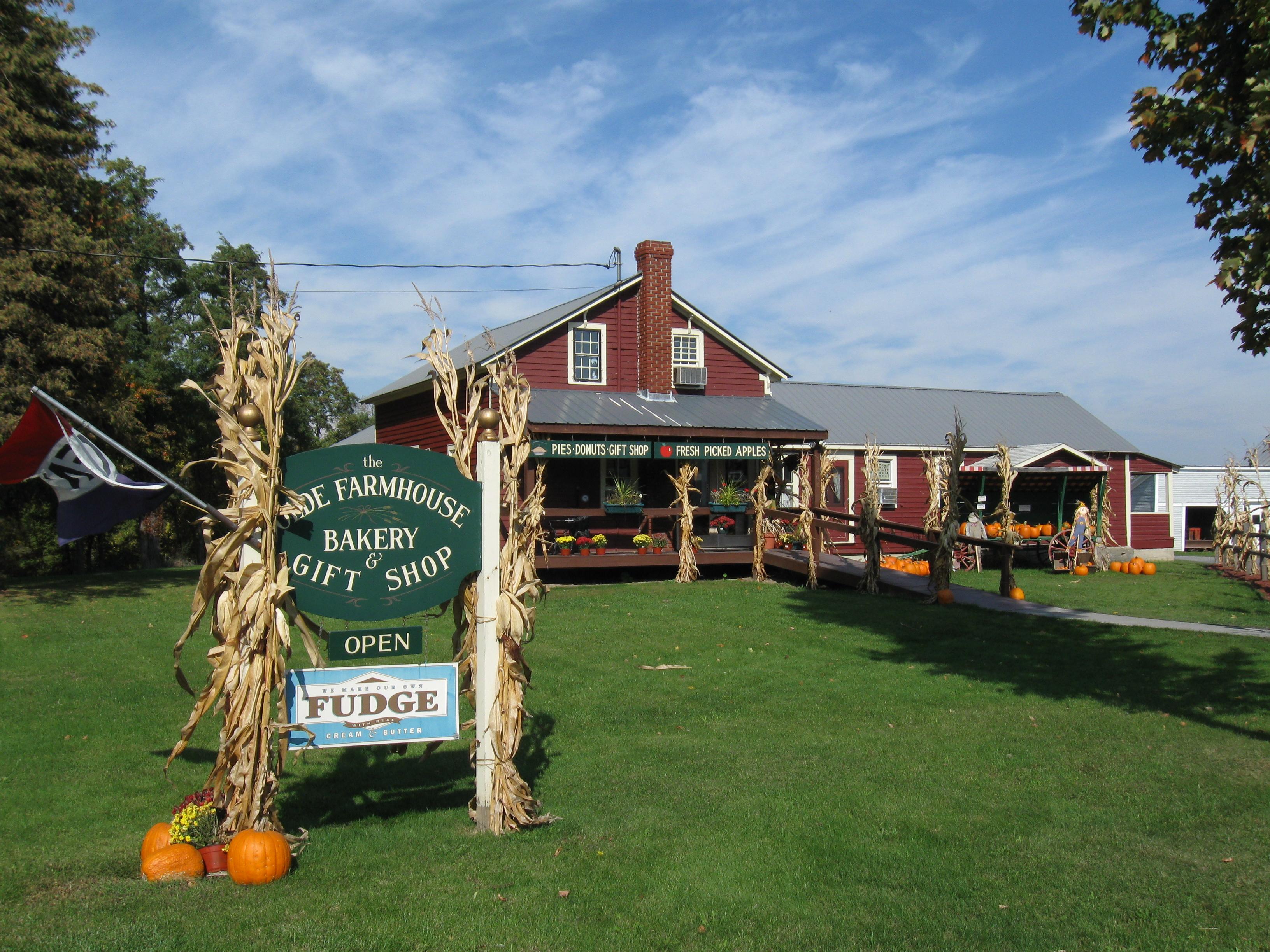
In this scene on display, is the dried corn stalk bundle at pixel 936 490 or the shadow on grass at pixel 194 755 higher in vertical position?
the dried corn stalk bundle at pixel 936 490

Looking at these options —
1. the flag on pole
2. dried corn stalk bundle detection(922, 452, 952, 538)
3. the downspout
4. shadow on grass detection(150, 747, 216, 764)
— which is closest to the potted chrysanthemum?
the flag on pole

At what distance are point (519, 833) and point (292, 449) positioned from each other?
131 ft

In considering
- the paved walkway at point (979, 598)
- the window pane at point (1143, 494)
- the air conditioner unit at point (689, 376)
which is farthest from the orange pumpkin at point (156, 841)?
the window pane at point (1143, 494)

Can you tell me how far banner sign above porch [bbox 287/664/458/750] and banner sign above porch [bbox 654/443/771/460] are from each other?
13994 mm

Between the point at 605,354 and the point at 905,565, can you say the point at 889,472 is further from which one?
the point at 605,354

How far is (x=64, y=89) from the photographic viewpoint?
766 inches

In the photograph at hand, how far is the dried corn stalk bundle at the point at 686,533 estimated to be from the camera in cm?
1909

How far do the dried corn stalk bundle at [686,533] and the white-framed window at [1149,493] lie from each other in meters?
17.9

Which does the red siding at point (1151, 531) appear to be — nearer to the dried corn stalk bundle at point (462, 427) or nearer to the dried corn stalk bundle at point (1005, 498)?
the dried corn stalk bundle at point (1005, 498)

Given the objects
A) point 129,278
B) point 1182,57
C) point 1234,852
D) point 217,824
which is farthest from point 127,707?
point 129,278

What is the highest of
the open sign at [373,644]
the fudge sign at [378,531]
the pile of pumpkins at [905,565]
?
the fudge sign at [378,531]

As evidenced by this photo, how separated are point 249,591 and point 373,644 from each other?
82 cm

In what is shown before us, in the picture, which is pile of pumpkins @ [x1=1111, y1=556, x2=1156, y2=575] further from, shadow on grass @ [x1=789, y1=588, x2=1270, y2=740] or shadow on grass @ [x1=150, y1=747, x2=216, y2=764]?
shadow on grass @ [x1=150, y1=747, x2=216, y2=764]

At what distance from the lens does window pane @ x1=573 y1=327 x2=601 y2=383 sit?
22516mm
